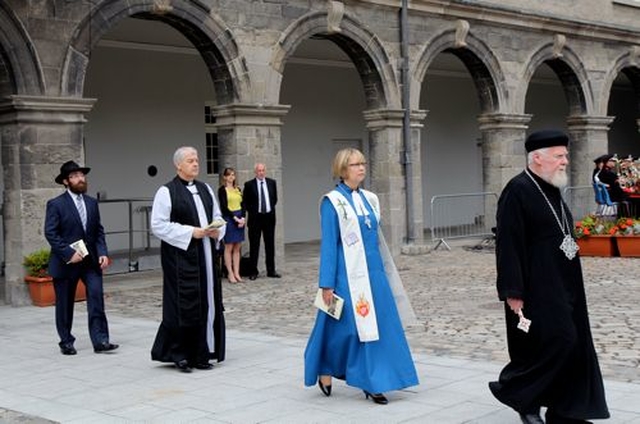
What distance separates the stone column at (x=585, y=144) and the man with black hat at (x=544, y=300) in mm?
15803

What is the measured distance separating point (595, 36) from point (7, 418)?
58.2 feet

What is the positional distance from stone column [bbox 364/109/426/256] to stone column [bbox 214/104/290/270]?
8.47ft

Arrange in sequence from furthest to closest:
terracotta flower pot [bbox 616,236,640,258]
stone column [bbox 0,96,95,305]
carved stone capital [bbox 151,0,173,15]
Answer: terracotta flower pot [bbox 616,236,640,258]
carved stone capital [bbox 151,0,173,15]
stone column [bbox 0,96,95,305]

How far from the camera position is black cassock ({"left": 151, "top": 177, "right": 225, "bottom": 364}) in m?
7.15

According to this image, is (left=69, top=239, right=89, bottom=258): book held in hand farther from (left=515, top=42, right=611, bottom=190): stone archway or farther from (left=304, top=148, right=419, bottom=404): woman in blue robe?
(left=515, top=42, right=611, bottom=190): stone archway

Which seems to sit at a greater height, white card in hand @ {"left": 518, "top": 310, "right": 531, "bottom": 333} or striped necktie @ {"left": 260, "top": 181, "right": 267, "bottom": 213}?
striped necktie @ {"left": 260, "top": 181, "right": 267, "bottom": 213}

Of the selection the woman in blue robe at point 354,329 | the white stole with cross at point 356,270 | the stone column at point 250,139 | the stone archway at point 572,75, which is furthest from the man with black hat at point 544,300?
the stone archway at point 572,75

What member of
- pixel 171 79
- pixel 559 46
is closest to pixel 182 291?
pixel 171 79

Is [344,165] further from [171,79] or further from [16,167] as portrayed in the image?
[171,79]

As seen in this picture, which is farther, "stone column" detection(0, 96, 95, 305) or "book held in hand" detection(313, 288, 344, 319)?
"stone column" detection(0, 96, 95, 305)

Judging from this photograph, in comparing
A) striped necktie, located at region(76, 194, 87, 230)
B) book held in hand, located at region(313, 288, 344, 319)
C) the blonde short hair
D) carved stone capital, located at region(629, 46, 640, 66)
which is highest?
carved stone capital, located at region(629, 46, 640, 66)

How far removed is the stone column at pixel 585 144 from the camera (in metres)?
20.2

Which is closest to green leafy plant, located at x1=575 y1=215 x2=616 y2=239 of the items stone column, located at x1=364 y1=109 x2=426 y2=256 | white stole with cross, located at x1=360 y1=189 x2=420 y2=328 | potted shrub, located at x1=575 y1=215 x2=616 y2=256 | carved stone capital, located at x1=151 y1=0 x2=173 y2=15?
potted shrub, located at x1=575 y1=215 x2=616 y2=256

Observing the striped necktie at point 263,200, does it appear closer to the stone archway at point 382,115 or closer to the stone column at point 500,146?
the stone archway at point 382,115
